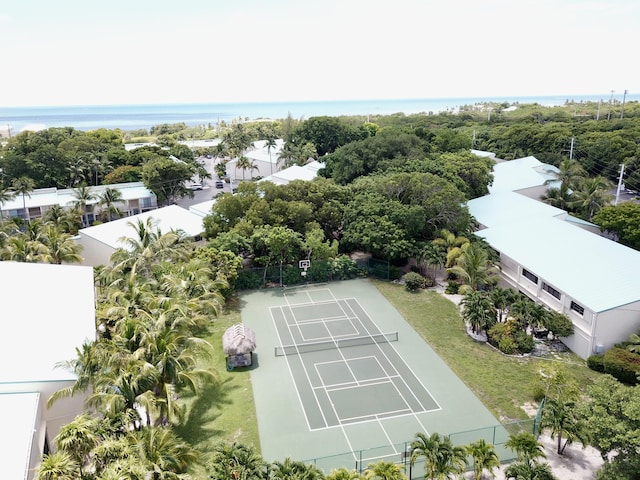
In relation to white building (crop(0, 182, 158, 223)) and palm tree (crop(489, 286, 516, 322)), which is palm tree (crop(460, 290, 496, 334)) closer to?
palm tree (crop(489, 286, 516, 322))

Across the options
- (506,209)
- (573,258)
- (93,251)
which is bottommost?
(93,251)

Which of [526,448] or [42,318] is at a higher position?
[42,318]

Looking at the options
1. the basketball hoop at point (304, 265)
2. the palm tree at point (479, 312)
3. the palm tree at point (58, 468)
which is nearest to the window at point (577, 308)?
the palm tree at point (479, 312)

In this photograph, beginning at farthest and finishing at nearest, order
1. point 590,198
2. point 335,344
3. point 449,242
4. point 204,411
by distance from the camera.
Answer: point 590,198 → point 449,242 → point 335,344 → point 204,411

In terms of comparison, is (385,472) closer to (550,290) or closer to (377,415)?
(377,415)

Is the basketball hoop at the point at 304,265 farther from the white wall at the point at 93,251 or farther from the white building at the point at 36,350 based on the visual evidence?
the white building at the point at 36,350

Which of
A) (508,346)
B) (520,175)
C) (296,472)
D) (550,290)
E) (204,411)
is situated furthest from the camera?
(520,175)

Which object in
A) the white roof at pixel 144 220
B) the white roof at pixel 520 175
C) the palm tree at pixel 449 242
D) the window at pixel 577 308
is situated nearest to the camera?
the window at pixel 577 308

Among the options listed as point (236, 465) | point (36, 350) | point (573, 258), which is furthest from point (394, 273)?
point (36, 350)
